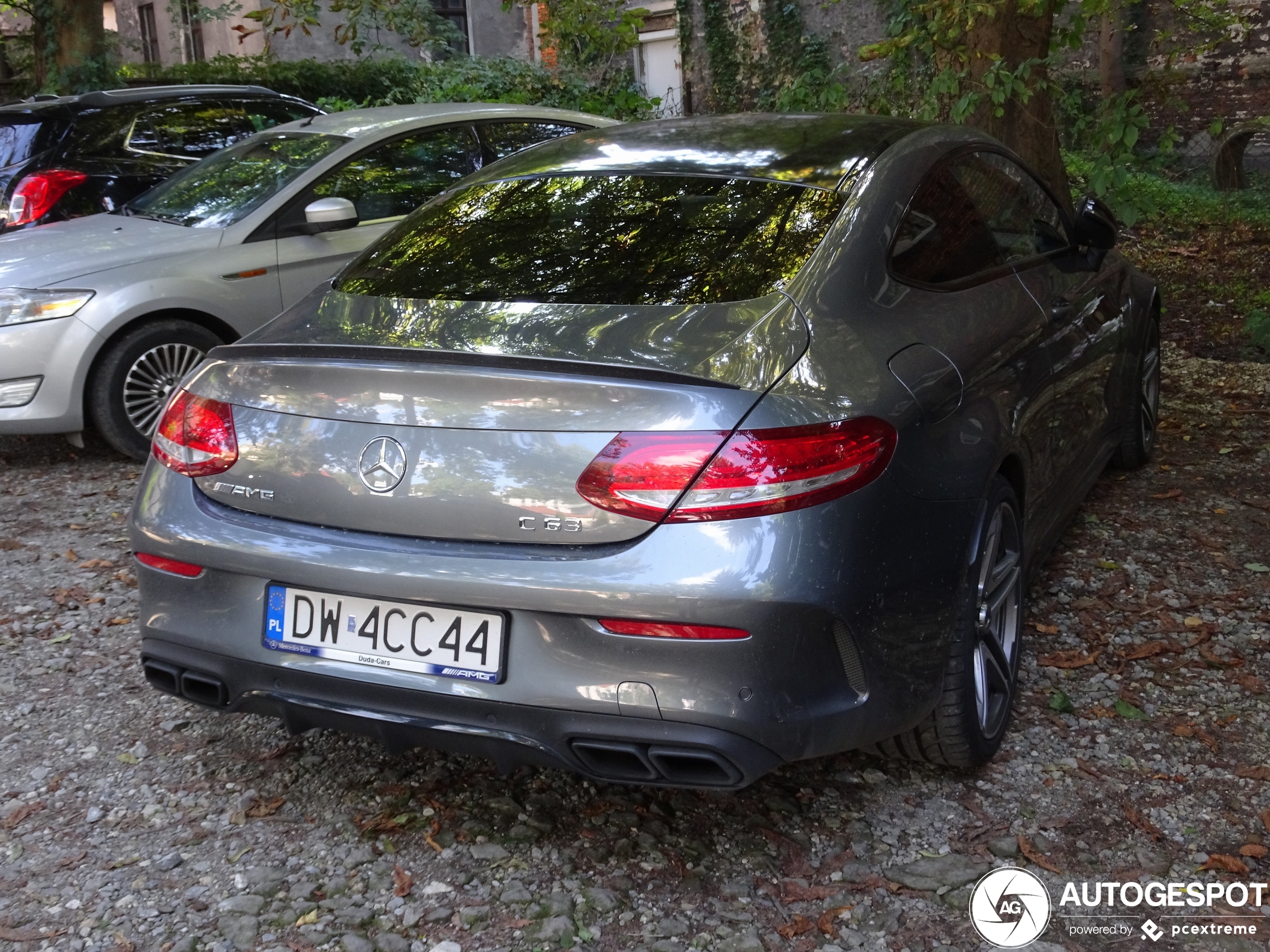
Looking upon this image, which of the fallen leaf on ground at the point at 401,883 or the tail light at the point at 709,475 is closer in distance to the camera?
the tail light at the point at 709,475

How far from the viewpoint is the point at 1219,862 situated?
2.75 metres

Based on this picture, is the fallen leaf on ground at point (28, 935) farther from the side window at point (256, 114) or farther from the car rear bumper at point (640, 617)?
the side window at point (256, 114)

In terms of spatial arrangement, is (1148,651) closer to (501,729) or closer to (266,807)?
(501,729)

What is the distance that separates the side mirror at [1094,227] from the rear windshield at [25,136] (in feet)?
20.3

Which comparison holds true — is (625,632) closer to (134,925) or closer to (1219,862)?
(134,925)

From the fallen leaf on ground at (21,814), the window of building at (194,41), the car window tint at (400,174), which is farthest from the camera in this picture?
the window of building at (194,41)

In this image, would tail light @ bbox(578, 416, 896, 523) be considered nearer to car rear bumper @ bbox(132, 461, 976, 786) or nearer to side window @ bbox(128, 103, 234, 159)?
car rear bumper @ bbox(132, 461, 976, 786)

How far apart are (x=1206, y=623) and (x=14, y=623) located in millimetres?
3930

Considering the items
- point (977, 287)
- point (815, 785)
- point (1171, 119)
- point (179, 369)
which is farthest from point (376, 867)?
point (1171, 119)

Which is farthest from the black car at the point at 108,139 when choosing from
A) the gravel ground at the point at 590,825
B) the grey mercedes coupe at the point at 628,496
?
the grey mercedes coupe at the point at 628,496

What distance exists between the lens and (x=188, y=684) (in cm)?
282

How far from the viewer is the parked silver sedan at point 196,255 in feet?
19.0

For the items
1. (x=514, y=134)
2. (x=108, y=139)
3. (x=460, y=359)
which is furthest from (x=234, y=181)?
(x=460, y=359)

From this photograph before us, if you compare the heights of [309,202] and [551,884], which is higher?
[309,202]
